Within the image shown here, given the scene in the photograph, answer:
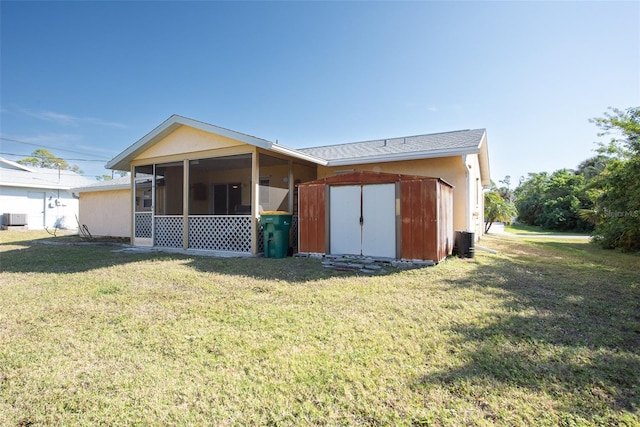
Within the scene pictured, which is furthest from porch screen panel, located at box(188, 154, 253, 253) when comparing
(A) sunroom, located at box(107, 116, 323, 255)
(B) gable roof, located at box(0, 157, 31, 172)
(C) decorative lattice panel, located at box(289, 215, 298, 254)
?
(B) gable roof, located at box(0, 157, 31, 172)

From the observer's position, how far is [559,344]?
293 cm

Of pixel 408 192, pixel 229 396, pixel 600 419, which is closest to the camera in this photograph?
pixel 600 419

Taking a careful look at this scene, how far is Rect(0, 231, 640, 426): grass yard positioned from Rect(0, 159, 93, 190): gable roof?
62.6ft

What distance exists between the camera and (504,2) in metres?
8.09

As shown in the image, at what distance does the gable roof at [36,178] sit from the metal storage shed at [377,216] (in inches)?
828

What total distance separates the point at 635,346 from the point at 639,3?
941 centimetres

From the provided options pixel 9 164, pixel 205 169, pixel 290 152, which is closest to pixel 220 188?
pixel 205 169

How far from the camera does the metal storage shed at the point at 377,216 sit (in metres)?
6.64

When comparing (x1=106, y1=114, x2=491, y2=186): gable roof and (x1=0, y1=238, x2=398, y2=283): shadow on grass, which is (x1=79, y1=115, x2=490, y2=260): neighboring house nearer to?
(x1=106, y1=114, x2=491, y2=186): gable roof

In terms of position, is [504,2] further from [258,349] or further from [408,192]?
[258,349]

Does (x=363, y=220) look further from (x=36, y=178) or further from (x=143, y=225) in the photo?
(x=36, y=178)

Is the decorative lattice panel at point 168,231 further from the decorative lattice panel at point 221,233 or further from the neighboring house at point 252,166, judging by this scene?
the decorative lattice panel at point 221,233

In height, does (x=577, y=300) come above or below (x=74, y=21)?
below

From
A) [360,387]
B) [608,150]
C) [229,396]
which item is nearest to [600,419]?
[360,387]
